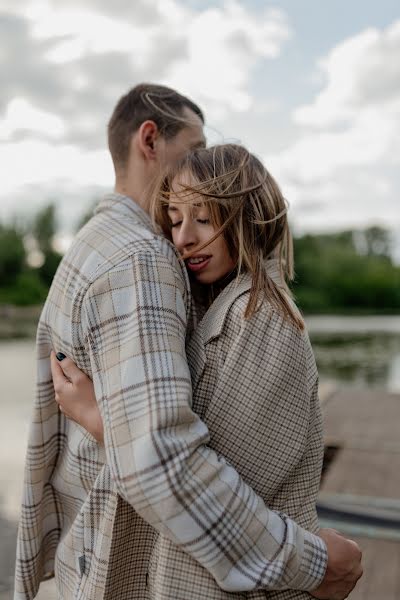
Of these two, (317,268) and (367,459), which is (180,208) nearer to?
(367,459)

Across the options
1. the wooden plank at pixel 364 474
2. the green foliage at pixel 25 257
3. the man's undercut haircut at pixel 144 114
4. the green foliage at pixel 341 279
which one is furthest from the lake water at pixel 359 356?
the green foliage at pixel 25 257

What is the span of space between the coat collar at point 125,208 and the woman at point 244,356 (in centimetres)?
8

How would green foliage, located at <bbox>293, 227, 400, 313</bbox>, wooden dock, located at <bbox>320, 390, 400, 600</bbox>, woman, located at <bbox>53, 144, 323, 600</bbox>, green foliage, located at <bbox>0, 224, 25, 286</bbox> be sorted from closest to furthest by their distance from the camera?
1. woman, located at <bbox>53, 144, 323, 600</bbox>
2. wooden dock, located at <bbox>320, 390, 400, 600</bbox>
3. green foliage, located at <bbox>0, 224, 25, 286</bbox>
4. green foliage, located at <bbox>293, 227, 400, 313</bbox>

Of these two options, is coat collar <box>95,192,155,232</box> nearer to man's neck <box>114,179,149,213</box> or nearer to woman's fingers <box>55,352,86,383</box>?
man's neck <box>114,179,149,213</box>

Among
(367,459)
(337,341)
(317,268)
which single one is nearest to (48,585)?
(367,459)

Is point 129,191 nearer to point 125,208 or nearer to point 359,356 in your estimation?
point 125,208

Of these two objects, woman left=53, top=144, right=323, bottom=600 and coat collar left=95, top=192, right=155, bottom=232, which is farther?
coat collar left=95, top=192, right=155, bottom=232

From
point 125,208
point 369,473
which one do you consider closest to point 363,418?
point 369,473

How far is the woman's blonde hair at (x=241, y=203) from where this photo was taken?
1.29 meters

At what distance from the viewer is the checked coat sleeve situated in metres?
1.05

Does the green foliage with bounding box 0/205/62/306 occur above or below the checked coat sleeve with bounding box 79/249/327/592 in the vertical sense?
above

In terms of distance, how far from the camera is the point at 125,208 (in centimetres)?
147

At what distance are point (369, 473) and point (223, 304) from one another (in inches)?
153

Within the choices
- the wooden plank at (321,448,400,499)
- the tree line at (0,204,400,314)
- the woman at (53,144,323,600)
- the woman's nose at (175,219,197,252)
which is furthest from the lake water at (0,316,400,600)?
the tree line at (0,204,400,314)
